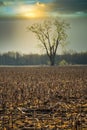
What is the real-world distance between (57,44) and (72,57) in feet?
63.4

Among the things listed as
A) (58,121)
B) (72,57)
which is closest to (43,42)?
(72,57)

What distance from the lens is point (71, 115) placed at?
984cm

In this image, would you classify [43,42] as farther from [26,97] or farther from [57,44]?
[26,97]

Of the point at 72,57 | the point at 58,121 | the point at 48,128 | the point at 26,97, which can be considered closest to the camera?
the point at 48,128

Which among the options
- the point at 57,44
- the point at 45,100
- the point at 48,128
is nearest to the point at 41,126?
the point at 48,128

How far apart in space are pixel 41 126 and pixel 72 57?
9689 centimetres

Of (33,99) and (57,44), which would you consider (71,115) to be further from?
(57,44)

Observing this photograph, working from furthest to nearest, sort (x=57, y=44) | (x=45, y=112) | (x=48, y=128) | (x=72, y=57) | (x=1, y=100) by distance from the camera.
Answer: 1. (x=72, y=57)
2. (x=57, y=44)
3. (x=1, y=100)
4. (x=45, y=112)
5. (x=48, y=128)

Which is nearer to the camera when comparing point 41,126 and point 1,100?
point 41,126

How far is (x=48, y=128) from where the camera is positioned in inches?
324

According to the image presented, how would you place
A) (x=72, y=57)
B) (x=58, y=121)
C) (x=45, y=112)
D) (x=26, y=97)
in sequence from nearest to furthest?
(x=58, y=121) < (x=45, y=112) < (x=26, y=97) < (x=72, y=57)

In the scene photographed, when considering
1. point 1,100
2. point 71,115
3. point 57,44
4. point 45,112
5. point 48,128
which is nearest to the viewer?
point 48,128

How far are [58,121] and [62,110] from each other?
1753 mm

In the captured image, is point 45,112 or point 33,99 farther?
point 33,99
